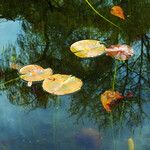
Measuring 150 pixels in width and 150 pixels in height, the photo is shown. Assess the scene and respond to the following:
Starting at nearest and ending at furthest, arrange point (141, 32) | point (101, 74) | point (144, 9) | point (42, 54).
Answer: point (101, 74), point (42, 54), point (141, 32), point (144, 9)

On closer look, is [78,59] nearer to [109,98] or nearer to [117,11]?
[109,98]

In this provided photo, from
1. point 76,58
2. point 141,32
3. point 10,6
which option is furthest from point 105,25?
point 10,6

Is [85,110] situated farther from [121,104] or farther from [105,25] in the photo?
[105,25]

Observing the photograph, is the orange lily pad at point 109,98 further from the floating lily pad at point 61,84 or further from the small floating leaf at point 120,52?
the small floating leaf at point 120,52

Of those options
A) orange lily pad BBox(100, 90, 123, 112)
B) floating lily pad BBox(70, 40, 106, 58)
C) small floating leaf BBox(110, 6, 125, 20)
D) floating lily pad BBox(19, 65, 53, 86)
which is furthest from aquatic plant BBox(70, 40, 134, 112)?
small floating leaf BBox(110, 6, 125, 20)

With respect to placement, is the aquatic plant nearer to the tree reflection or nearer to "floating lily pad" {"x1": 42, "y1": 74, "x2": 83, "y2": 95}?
the tree reflection

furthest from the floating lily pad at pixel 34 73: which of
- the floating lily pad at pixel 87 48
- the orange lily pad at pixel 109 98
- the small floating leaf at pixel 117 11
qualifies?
the small floating leaf at pixel 117 11
